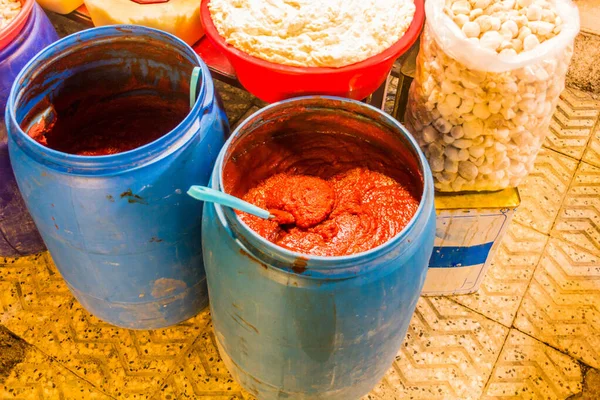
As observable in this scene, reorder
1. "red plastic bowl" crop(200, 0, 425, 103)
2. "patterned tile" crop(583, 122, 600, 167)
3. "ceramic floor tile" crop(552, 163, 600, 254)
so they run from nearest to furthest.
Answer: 1. "red plastic bowl" crop(200, 0, 425, 103)
2. "ceramic floor tile" crop(552, 163, 600, 254)
3. "patterned tile" crop(583, 122, 600, 167)

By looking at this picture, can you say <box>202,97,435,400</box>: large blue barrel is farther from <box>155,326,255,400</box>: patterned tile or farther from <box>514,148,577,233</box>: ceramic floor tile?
<box>514,148,577,233</box>: ceramic floor tile

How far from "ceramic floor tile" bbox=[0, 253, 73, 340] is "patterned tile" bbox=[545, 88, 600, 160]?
2.48m

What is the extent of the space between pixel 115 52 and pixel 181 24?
0.26 metres

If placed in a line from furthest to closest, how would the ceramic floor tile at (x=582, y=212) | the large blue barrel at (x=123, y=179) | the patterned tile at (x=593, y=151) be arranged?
the patterned tile at (x=593, y=151) → the ceramic floor tile at (x=582, y=212) → the large blue barrel at (x=123, y=179)

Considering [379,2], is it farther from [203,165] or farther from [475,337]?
[475,337]

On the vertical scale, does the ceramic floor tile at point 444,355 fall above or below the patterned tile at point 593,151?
below

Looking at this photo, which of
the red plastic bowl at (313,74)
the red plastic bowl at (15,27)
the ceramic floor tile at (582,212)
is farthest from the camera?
the ceramic floor tile at (582,212)

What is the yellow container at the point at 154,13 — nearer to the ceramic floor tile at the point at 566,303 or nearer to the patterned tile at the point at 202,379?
the patterned tile at the point at 202,379

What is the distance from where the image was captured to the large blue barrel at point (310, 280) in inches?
47.2

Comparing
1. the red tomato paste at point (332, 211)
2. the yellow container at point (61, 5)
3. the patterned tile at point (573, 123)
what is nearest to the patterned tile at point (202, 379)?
the red tomato paste at point (332, 211)

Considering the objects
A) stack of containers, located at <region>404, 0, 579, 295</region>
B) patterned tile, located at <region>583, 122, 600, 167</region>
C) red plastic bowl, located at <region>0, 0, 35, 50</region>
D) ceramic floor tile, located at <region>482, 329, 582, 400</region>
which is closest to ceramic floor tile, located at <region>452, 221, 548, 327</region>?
ceramic floor tile, located at <region>482, 329, 582, 400</region>

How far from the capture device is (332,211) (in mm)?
1516

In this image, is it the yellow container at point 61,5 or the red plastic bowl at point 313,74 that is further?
the yellow container at point 61,5

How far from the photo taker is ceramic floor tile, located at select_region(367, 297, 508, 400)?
1923 millimetres
